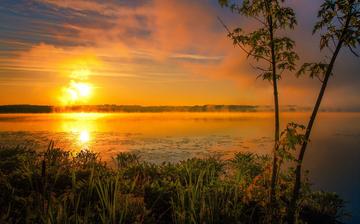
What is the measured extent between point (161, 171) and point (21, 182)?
13.8ft

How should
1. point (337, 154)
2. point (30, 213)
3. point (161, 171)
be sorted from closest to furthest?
point (30, 213) < point (161, 171) < point (337, 154)

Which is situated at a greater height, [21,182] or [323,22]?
[323,22]

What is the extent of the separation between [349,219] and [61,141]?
23.5m

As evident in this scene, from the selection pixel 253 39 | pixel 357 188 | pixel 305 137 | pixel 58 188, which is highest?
pixel 253 39

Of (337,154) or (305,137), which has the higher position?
(305,137)

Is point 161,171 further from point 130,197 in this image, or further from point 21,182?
point 21,182

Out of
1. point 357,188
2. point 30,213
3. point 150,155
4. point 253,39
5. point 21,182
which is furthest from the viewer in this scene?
point 150,155

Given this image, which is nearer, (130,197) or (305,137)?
(305,137)

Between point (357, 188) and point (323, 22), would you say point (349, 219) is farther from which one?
point (323, 22)

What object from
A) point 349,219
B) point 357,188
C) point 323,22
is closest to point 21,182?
point 323,22

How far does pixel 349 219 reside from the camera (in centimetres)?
1437

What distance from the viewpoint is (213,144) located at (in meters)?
30.2

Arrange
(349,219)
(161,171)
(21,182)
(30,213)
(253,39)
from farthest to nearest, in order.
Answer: (349,219) → (161,171) → (21,182) → (253,39) → (30,213)

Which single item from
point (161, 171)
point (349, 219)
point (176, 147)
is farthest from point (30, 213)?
point (176, 147)
